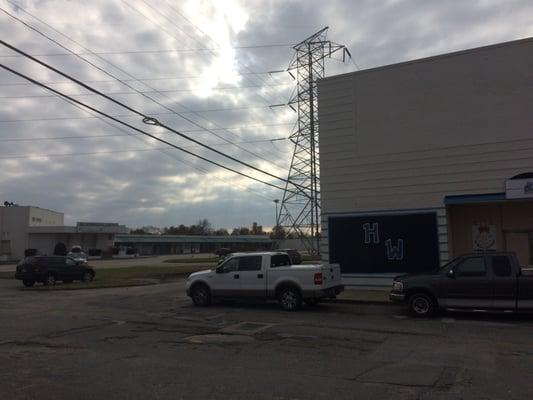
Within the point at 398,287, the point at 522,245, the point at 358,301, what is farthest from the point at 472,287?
the point at 522,245

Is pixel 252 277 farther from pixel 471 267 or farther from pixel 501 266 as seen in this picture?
pixel 501 266

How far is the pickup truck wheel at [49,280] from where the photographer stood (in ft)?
96.3

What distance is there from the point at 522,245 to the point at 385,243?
5103 mm

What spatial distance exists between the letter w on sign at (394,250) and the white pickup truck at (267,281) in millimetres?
4596

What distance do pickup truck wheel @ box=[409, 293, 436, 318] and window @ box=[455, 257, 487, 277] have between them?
1.06 meters

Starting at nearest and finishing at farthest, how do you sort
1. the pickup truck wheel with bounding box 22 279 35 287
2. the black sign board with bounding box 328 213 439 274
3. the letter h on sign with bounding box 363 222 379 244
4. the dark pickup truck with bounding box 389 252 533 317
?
1. the dark pickup truck with bounding box 389 252 533 317
2. the black sign board with bounding box 328 213 439 274
3. the letter h on sign with bounding box 363 222 379 244
4. the pickup truck wheel with bounding box 22 279 35 287

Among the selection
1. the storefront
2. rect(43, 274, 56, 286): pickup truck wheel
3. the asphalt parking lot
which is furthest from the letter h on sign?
rect(43, 274, 56, 286): pickup truck wheel

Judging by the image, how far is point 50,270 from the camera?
29.5 metres

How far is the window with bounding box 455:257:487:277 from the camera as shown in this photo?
14.3 metres

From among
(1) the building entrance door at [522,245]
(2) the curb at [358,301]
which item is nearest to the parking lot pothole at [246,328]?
(2) the curb at [358,301]

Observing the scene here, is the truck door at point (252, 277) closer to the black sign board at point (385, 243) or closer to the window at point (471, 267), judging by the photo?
the window at point (471, 267)

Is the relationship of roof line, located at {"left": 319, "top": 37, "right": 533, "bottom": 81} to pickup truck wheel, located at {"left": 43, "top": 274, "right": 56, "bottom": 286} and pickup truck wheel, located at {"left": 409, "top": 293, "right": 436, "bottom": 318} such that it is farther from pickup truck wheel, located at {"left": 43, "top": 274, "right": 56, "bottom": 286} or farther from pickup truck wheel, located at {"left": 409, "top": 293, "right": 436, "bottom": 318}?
pickup truck wheel, located at {"left": 43, "top": 274, "right": 56, "bottom": 286}

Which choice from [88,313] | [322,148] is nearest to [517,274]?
[322,148]

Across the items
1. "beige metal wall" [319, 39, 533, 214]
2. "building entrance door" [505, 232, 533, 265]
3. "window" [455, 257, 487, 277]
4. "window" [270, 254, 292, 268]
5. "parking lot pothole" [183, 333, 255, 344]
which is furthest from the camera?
"building entrance door" [505, 232, 533, 265]
